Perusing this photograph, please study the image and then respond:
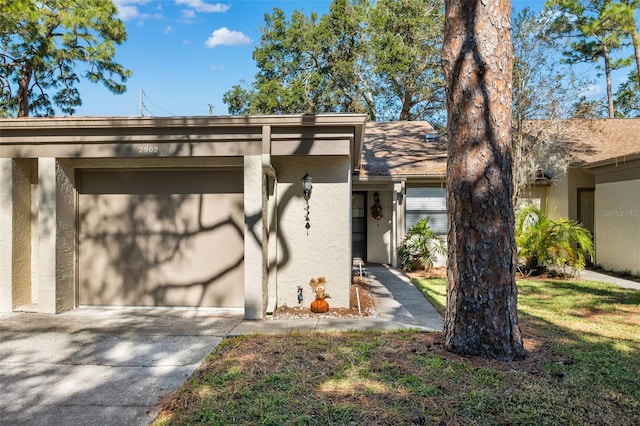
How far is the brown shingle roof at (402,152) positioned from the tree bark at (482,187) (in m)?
6.96

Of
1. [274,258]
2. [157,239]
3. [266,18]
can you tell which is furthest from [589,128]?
[266,18]

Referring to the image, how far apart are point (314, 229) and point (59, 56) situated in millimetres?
17160

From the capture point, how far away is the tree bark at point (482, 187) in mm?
3746

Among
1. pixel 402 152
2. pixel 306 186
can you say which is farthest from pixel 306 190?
pixel 402 152

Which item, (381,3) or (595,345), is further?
(381,3)

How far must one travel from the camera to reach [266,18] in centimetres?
2281

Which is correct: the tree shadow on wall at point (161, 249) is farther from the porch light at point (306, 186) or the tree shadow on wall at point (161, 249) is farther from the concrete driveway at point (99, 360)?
the porch light at point (306, 186)

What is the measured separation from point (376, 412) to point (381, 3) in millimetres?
21958

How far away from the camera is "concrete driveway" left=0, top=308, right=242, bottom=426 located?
3.23 m

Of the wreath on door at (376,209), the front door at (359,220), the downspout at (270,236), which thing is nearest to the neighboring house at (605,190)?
the wreath on door at (376,209)

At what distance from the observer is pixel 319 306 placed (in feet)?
20.1

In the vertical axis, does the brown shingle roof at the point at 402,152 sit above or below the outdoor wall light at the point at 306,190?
above

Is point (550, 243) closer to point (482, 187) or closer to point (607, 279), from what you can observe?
point (607, 279)

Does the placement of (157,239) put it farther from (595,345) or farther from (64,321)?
(595,345)
